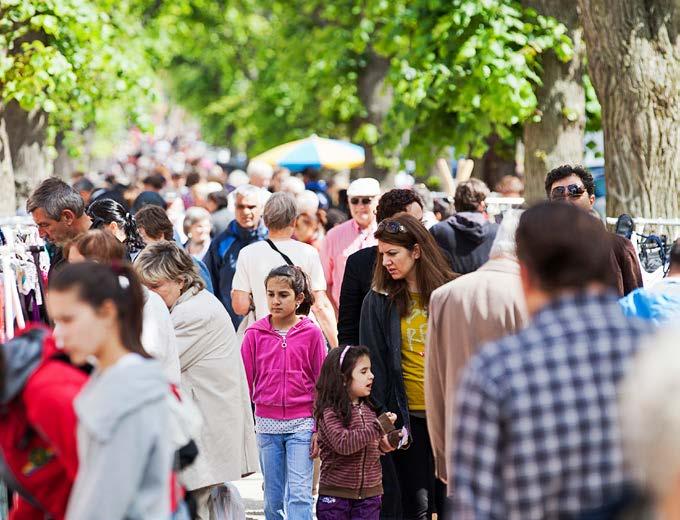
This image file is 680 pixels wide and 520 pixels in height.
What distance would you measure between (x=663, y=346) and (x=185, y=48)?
100ft

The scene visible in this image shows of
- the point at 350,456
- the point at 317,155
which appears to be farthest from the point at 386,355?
the point at 317,155

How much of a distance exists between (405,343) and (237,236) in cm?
413

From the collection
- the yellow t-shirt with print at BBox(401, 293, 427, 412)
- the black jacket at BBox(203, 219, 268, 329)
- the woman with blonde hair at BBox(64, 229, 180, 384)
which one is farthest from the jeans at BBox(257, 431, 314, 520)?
the black jacket at BBox(203, 219, 268, 329)

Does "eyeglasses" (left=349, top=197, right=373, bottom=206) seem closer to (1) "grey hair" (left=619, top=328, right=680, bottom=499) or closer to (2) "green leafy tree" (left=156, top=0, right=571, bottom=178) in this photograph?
(2) "green leafy tree" (left=156, top=0, right=571, bottom=178)

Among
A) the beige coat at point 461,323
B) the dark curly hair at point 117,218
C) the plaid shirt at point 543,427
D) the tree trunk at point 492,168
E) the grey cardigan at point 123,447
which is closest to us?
the plaid shirt at point 543,427

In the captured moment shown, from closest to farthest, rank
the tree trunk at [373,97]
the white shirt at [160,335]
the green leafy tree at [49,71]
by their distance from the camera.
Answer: the white shirt at [160,335] → the green leafy tree at [49,71] → the tree trunk at [373,97]

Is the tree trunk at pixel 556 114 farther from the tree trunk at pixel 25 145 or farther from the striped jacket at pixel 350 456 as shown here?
the tree trunk at pixel 25 145

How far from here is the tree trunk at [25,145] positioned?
1758cm

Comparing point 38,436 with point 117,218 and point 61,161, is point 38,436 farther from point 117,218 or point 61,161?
point 61,161

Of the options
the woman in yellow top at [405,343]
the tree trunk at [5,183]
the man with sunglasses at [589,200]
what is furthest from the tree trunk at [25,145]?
the woman in yellow top at [405,343]

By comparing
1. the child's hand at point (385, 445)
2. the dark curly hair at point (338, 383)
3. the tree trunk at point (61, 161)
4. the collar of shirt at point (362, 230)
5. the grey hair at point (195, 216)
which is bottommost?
the child's hand at point (385, 445)

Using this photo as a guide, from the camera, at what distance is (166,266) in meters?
6.89

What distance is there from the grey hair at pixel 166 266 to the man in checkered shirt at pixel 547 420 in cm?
340

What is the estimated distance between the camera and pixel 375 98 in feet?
74.3
